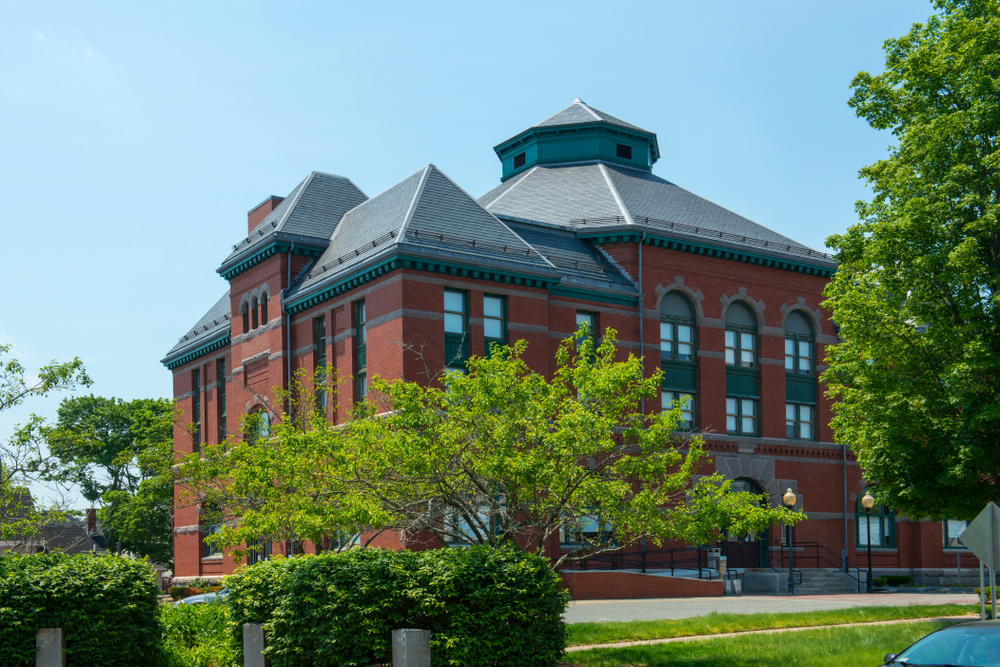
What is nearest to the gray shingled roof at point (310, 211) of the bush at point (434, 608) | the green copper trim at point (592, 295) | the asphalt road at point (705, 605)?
the green copper trim at point (592, 295)

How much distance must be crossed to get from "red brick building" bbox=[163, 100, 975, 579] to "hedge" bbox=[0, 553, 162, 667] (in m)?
15.7

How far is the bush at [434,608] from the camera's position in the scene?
46.2 ft

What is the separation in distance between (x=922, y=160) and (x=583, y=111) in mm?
26508

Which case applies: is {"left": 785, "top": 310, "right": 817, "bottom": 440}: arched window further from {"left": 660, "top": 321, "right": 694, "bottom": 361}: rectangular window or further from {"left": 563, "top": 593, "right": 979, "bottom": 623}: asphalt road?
{"left": 563, "top": 593, "right": 979, "bottom": 623}: asphalt road

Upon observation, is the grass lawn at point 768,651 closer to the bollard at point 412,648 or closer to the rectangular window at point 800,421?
the bollard at point 412,648

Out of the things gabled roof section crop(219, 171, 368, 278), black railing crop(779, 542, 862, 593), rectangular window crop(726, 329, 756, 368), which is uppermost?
gabled roof section crop(219, 171, 368, 278)

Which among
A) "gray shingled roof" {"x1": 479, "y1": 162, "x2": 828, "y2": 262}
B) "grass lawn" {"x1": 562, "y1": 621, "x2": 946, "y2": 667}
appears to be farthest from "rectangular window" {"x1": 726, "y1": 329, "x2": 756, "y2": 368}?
"grass lawn" {"x1": 562, "y1": 621, "x2": 946, "y2": 667}

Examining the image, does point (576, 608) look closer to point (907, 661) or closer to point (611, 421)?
point (611, 421)

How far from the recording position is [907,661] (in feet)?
37.8

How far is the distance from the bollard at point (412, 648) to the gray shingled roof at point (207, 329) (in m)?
33.4

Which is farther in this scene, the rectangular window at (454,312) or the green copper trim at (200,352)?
the green copper trim at (200,352)

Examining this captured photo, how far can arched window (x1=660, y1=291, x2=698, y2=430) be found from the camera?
38812mm

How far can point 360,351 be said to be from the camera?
116ft

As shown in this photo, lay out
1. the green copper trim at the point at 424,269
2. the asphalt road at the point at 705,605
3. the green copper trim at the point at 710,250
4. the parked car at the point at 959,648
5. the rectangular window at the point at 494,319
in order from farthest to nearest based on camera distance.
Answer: the green copper trim at the point at 710,250, the rectangular window at the point at 494,319, the green copper trim at the point at 424,269, the asphalt road at the point at 705,605, the parked car at the point at 959,648
